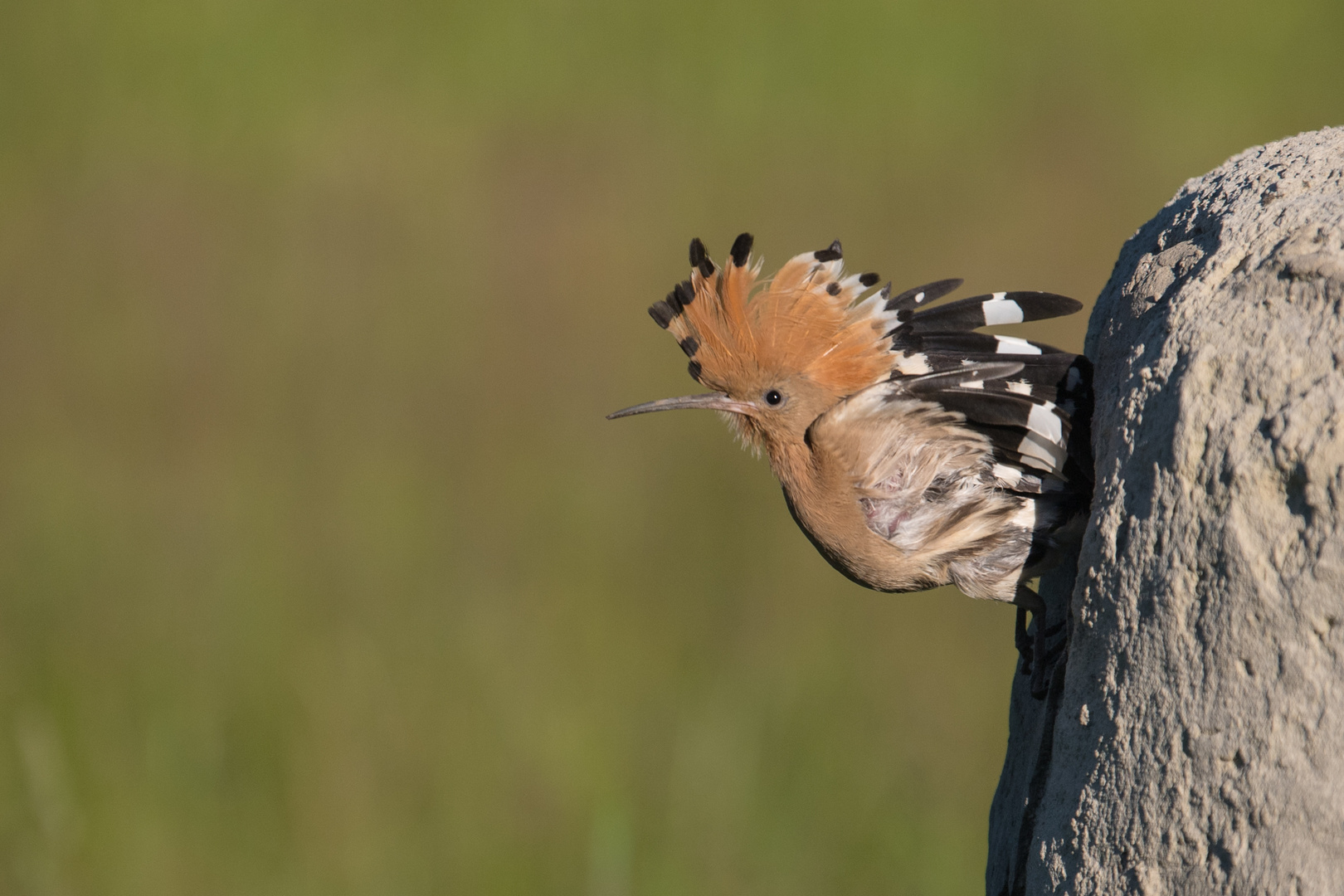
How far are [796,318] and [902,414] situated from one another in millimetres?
239

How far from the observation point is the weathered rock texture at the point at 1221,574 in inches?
64.7

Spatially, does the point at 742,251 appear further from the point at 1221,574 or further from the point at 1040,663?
the point at 1221,574

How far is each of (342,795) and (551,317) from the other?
3.29 m

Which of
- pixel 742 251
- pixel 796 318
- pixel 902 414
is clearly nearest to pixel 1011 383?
pixel 902 414

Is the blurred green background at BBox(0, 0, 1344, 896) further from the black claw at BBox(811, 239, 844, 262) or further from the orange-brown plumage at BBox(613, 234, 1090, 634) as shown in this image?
the black claw at BBox(811, 239, 844, 262)

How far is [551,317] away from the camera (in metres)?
7.45

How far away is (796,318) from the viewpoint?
231 centimetres

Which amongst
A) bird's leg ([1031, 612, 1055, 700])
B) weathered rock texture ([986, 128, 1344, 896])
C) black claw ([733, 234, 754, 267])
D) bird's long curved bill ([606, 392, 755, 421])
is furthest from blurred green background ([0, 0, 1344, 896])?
weathered rock texture ([986, 128, 1344, 896])

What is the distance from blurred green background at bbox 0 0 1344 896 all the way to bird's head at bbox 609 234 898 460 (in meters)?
2.17

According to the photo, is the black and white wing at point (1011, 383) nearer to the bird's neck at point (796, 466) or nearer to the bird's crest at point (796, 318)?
the bird's crest at point (796, 318)

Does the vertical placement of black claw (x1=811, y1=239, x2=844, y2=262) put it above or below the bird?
above

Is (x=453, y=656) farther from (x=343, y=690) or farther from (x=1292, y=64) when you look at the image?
(x=1292, y=64)

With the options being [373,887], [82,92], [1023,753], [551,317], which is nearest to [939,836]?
[373,887]

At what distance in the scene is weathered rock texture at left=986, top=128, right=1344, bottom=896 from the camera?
164cm
